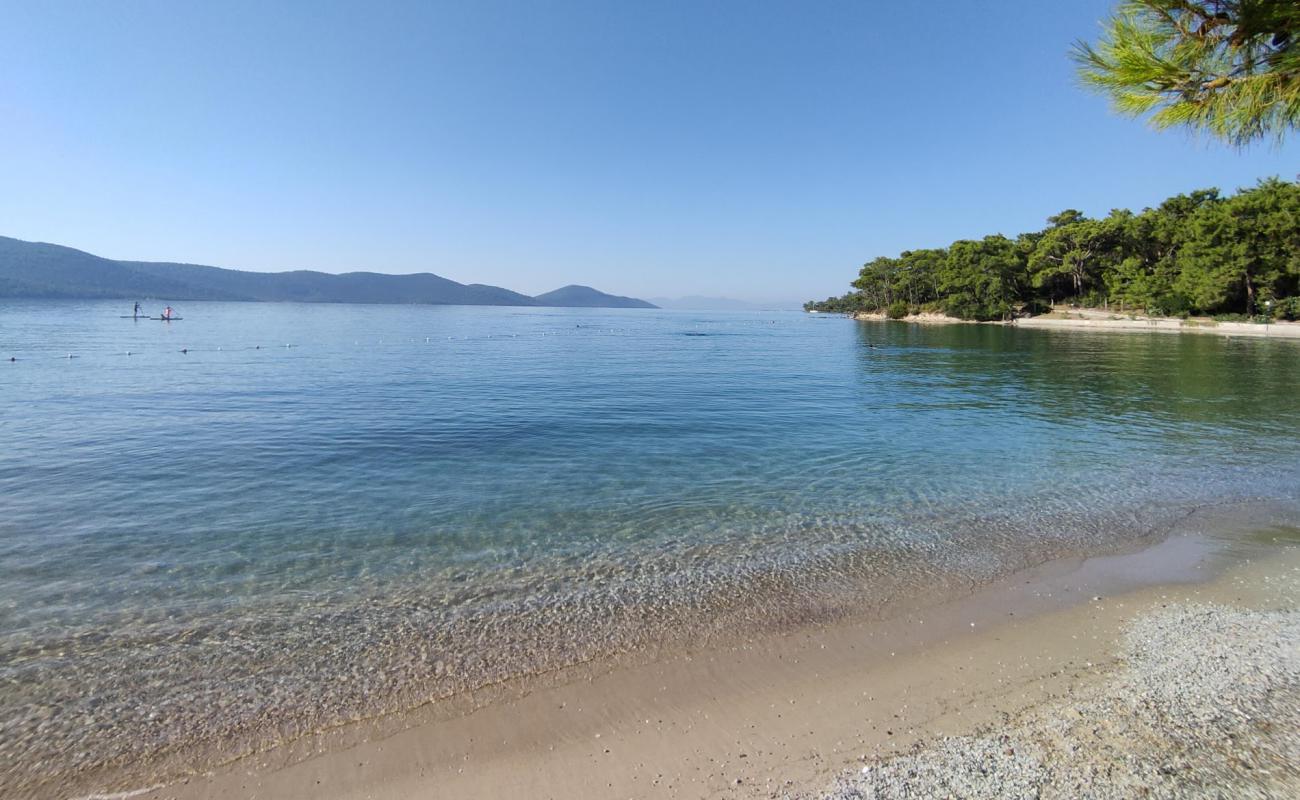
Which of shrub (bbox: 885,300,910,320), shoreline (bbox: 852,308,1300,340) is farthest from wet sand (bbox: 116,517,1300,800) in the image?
shrub (bbox: 885,300,910,320)

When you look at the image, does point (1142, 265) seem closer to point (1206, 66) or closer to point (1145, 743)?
point (1206, 66)

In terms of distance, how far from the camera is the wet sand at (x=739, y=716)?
14.0ft

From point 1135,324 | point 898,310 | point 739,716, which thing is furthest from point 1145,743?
point 898,310

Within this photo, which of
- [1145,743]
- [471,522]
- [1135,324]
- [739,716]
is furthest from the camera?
[1135,324]

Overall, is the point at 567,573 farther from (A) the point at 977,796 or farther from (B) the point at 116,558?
(B) the point at 116,558

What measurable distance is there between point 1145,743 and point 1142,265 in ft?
344

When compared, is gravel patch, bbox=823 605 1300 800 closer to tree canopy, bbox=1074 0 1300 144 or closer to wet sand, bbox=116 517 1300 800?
wet sand, bbox=116 517 1300 800

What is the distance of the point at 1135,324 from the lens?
73250 millimetres

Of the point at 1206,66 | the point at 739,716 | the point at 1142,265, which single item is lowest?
the point at 739,716

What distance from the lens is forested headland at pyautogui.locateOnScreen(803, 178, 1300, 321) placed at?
2576 inches

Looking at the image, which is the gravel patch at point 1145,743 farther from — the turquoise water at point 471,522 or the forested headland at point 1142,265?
the forested headland at point 1142,265

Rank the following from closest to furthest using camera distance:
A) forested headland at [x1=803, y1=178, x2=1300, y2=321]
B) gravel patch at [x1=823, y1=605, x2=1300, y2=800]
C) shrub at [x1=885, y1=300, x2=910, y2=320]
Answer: gravel patch at [x1=823, y1=605, x2=1300, y2=800]
forested headland at [x1=803, y1=178, x2=1300, y2=321]
shrub at [x1=885, y1=300, x2=910, y2=320]

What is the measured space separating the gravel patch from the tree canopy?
18.9ft

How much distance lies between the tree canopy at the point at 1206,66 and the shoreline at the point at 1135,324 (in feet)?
234
